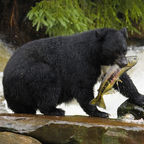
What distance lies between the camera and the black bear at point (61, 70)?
538 centimetres

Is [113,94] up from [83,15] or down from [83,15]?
down

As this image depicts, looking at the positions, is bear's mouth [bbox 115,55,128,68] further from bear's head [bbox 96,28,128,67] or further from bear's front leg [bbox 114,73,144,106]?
bear's front leg [bbox 114,73,144,106]

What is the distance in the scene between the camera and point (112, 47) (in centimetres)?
542

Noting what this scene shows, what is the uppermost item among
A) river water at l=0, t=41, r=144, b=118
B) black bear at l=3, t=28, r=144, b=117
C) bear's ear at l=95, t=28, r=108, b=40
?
bear's ear at l=95, t=28, r=108, b=40

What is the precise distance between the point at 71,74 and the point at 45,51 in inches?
21.0

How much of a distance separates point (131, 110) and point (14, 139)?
2.07 m

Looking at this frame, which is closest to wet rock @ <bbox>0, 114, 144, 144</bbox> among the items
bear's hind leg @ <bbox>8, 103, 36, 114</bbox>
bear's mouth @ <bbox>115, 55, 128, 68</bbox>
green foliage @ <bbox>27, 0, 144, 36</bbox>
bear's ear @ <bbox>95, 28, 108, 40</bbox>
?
bear's hind leg @ <bbox>8, 103, 36, 114</bbox>

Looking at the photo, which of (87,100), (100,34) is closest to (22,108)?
(87,100)

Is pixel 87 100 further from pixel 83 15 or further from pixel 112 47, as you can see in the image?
pixel 83 15

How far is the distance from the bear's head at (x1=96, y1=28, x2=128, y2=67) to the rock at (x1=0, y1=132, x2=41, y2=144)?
1.61 metres

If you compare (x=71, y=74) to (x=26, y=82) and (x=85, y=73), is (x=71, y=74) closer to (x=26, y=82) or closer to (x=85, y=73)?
(x=85, y=73)

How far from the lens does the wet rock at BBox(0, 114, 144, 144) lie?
4.48m

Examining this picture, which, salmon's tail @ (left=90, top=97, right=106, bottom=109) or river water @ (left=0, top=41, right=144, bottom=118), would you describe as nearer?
salmon's tail @ (left=90, top=97, right=106, bottom=109)

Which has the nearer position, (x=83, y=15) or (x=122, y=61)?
(x=122, y=61)
